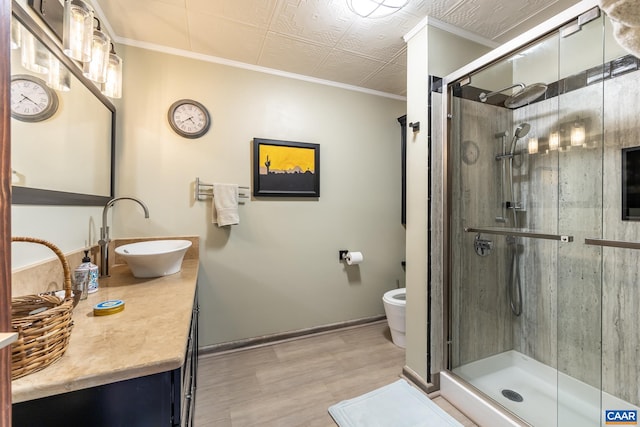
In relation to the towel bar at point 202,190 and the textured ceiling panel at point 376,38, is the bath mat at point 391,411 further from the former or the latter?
the textured ceiling panel at point 376,38

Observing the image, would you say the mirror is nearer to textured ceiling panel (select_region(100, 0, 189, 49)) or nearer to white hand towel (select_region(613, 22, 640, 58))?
textured ceiling panel (select_region(100, 0, 189, 49))

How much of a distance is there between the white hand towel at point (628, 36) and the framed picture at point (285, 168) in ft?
6.29

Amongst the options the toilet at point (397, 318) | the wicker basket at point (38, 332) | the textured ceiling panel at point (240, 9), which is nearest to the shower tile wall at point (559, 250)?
the toilet at point (397, 318)

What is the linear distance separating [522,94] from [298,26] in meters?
1.62

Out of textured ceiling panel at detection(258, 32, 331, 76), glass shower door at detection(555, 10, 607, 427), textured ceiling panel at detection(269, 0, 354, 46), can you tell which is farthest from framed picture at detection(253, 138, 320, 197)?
glass shower door at detection(555, 10, 607, 427)

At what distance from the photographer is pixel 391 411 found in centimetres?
155

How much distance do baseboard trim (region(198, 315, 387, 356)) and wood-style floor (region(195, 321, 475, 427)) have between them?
45mm

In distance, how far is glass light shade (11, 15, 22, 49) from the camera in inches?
34.9

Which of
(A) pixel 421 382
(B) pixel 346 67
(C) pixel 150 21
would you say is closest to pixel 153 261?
(C) pixel 150 21

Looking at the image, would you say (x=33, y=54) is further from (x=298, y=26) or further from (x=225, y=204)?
(x=298, y=26)

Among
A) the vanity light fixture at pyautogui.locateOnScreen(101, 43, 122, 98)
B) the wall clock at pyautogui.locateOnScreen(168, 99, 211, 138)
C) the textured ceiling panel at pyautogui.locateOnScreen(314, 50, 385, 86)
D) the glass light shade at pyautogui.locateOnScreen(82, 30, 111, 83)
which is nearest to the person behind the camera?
the glass light shade at pyautogui.locateOnScreen(82, 30, 111, 83)

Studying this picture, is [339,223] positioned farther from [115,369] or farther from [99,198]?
[115,369]

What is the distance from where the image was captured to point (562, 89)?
171 centimetres

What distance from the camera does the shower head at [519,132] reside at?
6.29ft
